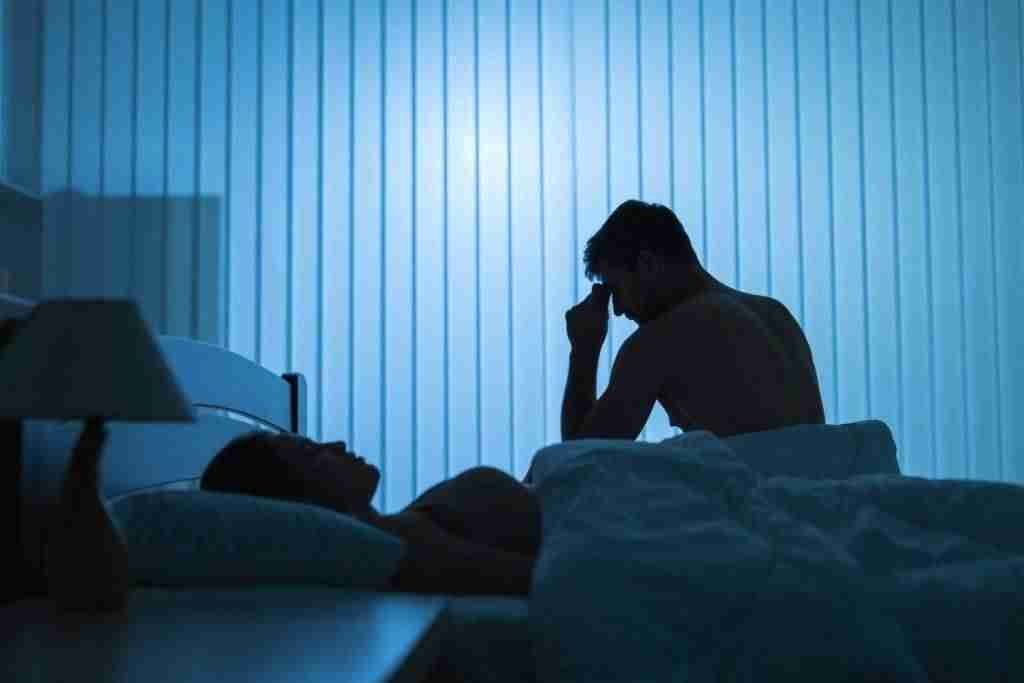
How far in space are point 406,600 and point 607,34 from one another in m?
2.46

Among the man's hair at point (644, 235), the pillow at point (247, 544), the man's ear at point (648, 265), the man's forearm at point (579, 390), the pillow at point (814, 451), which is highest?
the man's hair at point (644, 235)

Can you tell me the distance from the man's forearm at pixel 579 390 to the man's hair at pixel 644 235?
0.90ft

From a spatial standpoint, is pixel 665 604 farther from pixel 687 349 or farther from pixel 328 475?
pixel 687 349

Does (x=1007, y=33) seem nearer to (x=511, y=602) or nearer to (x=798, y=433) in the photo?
(x=798, y=433)

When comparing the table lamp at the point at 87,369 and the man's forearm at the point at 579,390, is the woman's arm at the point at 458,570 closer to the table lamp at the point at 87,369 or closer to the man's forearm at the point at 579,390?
Answer: the table lamp at the point at 87,369

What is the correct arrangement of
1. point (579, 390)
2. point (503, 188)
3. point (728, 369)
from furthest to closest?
point (503, 188), point (579, 390), point (728, 369)

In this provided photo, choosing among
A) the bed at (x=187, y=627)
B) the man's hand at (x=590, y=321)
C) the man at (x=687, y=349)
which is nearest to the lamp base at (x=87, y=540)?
the bed at (x=187, y=627)

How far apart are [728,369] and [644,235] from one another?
411 mm

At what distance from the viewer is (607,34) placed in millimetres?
3396

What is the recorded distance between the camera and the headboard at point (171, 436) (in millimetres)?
1457

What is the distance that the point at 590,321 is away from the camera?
9.02ft

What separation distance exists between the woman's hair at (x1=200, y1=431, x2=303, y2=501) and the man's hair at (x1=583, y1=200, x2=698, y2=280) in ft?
3.81

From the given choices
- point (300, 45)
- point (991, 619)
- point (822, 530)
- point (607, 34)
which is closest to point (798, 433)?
point (822, 530)

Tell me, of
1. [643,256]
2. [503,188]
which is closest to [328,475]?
[643,256]
